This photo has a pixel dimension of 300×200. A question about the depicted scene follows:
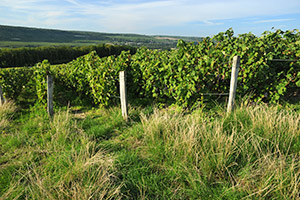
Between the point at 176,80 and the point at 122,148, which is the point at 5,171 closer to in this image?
the point at 122,148

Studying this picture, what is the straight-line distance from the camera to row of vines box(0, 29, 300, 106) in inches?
187

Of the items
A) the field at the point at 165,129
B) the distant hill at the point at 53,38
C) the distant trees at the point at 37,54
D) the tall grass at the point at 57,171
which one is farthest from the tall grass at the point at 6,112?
the distant hill at the point at 53,38

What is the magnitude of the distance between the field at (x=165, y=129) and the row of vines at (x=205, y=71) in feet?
0.09

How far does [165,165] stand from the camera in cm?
303

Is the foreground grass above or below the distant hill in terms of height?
below

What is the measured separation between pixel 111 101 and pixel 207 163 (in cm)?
388

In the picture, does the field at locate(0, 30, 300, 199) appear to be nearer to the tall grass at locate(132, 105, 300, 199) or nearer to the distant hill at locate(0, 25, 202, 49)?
the tall grass at locate(132, 105, 300, 199)

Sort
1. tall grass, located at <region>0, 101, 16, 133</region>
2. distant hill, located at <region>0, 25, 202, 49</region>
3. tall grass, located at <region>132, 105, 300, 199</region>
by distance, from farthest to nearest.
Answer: distant hill, located at <region>0, 25, 202, 49</region>
tall grass, located at <region>0, 101, 16, 133</region>
tall grass, located at <region>132, 105, 300, 199</region>

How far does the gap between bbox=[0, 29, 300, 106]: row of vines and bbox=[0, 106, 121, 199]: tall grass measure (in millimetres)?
2183

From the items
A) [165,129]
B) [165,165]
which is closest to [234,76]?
[165,129]

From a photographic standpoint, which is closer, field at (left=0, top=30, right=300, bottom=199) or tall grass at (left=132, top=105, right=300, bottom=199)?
tall grass at (left=132, top=105, right=300, bottom=199)

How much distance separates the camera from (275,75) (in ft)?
16.4

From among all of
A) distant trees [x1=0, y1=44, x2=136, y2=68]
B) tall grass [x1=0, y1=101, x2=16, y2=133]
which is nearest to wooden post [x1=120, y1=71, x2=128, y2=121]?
tall grass [x1=0, y1=101, x2=16, y2=133]

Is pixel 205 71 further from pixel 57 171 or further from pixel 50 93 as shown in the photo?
pixel 50 93
